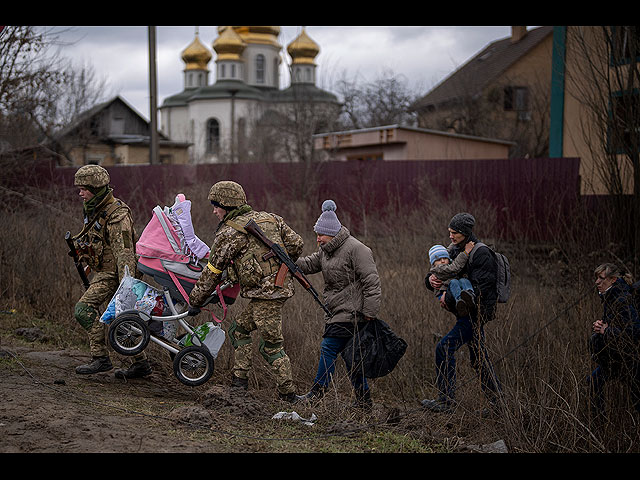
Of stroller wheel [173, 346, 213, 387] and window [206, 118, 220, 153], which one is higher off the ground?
window [206, 118, 220, 153]

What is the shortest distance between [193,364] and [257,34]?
61.9 m

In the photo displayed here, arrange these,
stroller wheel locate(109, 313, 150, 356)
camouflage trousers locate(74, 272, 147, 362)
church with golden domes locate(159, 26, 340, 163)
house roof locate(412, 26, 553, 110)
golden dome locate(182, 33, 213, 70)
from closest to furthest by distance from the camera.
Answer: stroller wheel locate(109, 313, 150, 356) → camouflage trousers locate(74, 272, 147, 362) → house roof locate(412, 26, 553, 110) → church with golden domes locate(159, 26, 340, 163) → golden dome locate(182, 33, 213, 70)

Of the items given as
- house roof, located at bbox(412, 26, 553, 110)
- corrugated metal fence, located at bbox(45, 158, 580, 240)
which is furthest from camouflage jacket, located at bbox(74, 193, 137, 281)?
house roof, located at bbox(412, 26, 553, 110)

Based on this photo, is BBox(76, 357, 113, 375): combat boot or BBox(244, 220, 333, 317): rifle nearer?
BBox(244, 220, 333, 317): rifle

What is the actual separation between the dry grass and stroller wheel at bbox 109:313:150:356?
1668 millimetres

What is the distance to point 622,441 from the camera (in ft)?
20.2

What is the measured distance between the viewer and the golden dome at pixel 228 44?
6244 cm

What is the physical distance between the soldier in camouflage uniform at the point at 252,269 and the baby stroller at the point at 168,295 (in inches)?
8.2

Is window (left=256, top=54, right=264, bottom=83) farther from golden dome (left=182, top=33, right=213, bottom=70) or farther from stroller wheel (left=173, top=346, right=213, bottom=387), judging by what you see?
stroller wheel (left=173, top=346, right=213, bottom=387)

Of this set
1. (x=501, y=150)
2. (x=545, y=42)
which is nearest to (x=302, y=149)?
(x=501, y=150)

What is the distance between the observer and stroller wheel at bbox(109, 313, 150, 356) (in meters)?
6.23

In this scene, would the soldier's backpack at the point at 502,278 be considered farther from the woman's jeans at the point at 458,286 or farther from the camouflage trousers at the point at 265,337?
the camouflage trousers at the point at 265,337

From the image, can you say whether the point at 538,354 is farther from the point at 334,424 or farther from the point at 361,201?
the point at 361,201

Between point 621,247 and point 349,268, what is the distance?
20.3ft
